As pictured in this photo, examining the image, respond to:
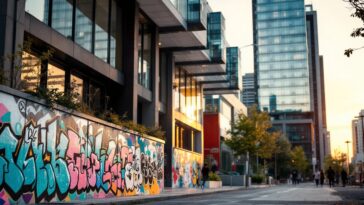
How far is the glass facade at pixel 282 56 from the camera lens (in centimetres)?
17750

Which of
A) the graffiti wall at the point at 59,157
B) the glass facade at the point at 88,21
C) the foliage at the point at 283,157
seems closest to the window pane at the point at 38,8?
the glass facade at the point at 88,21

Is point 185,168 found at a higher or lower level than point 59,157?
lower

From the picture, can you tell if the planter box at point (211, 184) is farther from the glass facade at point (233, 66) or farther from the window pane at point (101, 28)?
the window pane at point (101, 28)

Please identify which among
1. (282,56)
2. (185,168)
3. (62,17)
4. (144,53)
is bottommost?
(185,168)

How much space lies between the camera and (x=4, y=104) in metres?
12.8

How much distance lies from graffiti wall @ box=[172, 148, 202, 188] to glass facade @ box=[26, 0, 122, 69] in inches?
462

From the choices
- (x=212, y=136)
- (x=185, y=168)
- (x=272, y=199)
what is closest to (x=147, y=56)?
(x=185, y=168)

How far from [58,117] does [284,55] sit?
170862mm

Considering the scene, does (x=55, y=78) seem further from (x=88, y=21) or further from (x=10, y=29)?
(x=10, y=29)

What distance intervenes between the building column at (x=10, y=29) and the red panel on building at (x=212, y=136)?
1892 inches

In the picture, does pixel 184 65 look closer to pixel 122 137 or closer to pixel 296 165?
pixel 122 137

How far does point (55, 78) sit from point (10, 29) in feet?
17.2

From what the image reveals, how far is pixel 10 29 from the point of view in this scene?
16625 mm

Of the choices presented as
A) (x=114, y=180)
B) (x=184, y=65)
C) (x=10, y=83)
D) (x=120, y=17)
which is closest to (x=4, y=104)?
(x=10, y=83)
